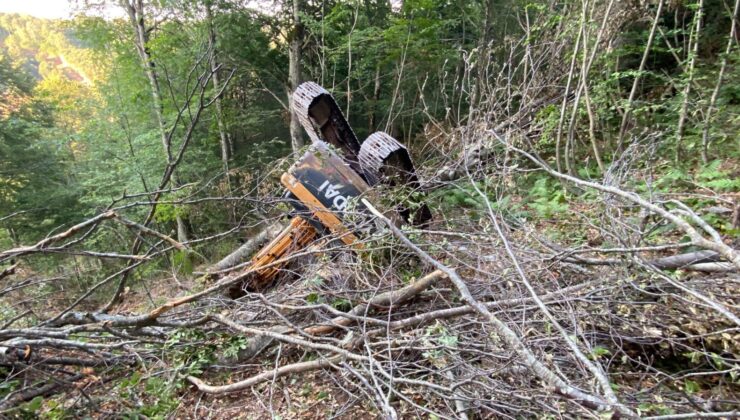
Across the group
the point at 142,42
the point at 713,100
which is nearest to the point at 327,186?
the point at 713,100

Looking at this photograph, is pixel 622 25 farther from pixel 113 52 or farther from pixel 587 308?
pixel 113 52

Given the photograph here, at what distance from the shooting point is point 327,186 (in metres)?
3.03

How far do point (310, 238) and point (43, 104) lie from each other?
639 inches

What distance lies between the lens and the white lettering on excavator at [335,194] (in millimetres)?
2988

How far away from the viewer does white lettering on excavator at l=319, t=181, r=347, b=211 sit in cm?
299

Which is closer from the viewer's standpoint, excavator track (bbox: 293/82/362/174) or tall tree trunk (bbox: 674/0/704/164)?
excavator track (bbox: 293/82/362/174)

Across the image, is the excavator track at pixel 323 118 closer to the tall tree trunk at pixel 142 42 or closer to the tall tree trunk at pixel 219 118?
the tall tree trunk at pixel 219 118

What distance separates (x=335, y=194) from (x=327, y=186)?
10cm

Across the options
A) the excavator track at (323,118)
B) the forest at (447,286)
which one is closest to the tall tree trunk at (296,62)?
the forest at (447,286)

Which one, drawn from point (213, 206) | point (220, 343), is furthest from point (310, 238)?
point (213, 206)

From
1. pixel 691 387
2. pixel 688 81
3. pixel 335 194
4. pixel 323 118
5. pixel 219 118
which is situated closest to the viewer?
pixel 691 387

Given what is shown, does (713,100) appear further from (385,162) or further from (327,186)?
(327,186)

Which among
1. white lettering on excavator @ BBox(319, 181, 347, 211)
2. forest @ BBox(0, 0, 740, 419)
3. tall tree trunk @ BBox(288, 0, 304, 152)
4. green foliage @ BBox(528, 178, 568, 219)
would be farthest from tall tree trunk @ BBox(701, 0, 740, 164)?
tall tree trunk @ BBox(288, 0, 304, 152)

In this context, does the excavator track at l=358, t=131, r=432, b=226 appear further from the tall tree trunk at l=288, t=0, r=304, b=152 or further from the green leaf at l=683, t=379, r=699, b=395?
the tall tree trunk at l=288, t=0, r=304, b=152
